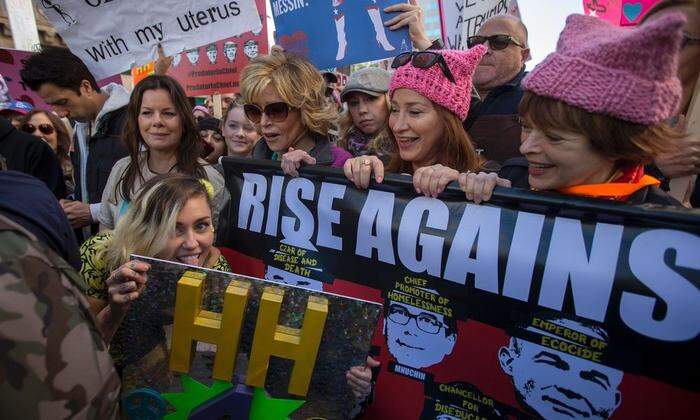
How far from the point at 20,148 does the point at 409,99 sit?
131 inches

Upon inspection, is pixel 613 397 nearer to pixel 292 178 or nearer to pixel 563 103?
pixel 563 103

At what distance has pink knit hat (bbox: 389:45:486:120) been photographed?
83.1 inches

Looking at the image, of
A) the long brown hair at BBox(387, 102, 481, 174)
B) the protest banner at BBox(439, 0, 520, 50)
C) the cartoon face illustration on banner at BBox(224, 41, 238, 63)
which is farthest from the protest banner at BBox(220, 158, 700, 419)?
the cartoon face illustration on banner at BBox(224, 41, 238, 63)

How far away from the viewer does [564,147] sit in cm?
139

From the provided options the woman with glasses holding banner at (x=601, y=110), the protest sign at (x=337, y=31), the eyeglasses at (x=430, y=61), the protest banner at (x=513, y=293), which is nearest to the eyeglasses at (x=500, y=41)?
the protest sign at (x=337, y=31)

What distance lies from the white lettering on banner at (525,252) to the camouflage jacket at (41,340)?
1.06 meters

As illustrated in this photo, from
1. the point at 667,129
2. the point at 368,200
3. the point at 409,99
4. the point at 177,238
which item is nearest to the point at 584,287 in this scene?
the point at 667,129

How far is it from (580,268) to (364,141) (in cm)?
277

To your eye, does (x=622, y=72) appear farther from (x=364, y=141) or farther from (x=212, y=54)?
(x=212, y=54)

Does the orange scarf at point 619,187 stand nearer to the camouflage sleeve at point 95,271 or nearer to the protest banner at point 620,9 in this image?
the camouflage sleeve at point 95,271

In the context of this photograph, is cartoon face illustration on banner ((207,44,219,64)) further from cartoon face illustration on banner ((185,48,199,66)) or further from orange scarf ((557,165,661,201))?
orange scarf ((557,165,661,201))

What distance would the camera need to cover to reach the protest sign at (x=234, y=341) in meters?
1.38

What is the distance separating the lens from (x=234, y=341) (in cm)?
143

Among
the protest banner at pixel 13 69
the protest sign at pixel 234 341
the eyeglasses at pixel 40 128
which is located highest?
the protest banner at pixel 13 69
